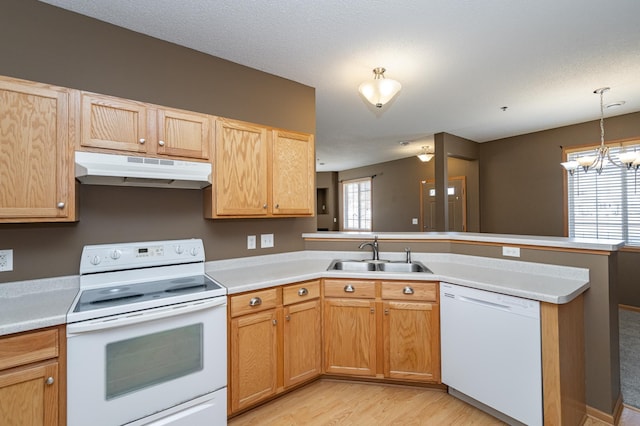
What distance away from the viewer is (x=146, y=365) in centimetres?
160

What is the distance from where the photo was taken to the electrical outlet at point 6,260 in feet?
5.68

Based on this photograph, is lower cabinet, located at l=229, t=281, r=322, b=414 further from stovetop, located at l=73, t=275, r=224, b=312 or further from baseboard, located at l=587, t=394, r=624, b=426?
baseboard, located at l=587, t=394, r=624, b=426

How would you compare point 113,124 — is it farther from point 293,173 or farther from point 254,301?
point 254,301

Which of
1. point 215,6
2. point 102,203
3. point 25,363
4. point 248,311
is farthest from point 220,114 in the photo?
point 25,363

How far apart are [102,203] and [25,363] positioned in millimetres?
1021

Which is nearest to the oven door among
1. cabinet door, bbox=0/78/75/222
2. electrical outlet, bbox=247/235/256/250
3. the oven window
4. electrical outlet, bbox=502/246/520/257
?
the oven window

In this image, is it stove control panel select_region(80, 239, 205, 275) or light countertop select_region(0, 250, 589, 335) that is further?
stove control panel select_region(80, 239, 205, 275)

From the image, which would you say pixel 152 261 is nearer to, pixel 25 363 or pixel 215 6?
pixel 25 363

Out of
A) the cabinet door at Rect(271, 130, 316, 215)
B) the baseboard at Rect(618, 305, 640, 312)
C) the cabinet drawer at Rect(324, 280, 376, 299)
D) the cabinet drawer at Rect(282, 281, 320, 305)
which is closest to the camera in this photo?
the cabinet drawer at Rect(282, 281, 320, 305)

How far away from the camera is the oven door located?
1.43 meters

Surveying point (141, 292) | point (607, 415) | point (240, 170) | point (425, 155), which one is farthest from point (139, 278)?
point (425, 155)

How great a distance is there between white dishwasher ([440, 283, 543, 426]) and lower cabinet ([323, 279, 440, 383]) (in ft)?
0.38

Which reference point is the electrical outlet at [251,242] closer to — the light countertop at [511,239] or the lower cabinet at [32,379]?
the light countertop at [511,239]

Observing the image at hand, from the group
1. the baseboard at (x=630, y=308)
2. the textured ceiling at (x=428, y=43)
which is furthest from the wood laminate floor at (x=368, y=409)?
the baseboard at (x=630, y=308)
